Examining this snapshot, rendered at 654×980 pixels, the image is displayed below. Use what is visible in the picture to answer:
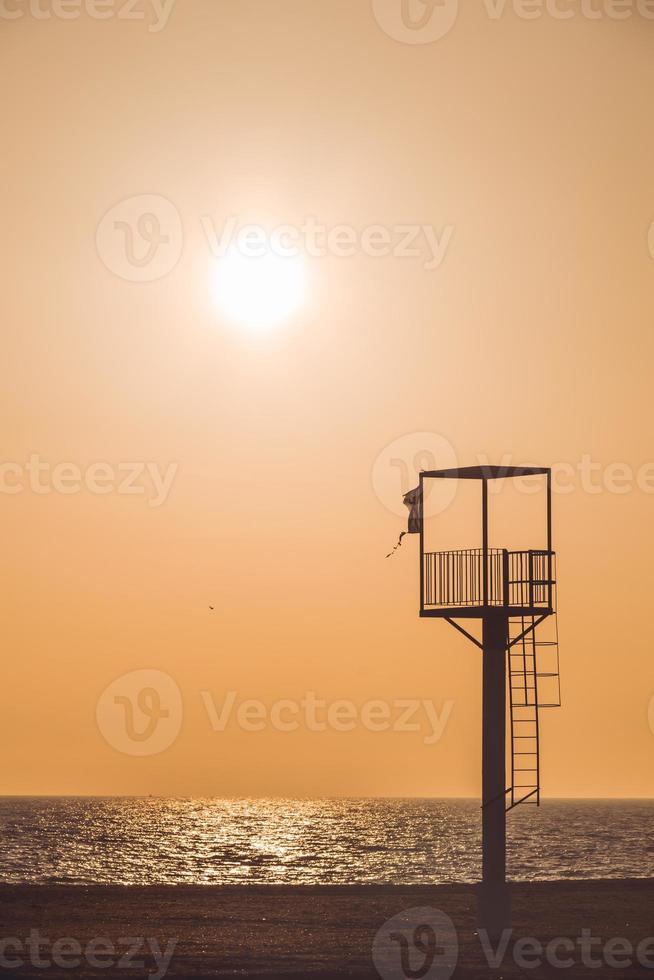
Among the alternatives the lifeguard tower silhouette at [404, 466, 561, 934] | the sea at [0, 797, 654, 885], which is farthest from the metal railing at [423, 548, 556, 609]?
the sea at [0, 797, 654, 885]

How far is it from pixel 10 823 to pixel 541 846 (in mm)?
51229

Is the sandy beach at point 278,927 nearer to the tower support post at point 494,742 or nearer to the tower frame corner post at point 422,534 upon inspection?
the tower support post at point 494,742

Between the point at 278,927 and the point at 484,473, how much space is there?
14.2 m

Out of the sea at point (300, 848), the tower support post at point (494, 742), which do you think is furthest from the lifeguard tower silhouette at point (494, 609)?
the sea at point (300, 848)

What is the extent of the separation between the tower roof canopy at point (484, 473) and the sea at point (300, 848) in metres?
28.3

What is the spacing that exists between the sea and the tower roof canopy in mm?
28320

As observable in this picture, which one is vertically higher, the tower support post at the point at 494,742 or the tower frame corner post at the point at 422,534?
the tower frame corner post at the point at 422,534

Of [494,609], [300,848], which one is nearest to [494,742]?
[494,609]

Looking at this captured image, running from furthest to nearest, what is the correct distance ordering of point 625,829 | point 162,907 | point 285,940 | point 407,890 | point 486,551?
point 625,829 → point 407,890 → point 162,907 → point 285,940 → point 486,551

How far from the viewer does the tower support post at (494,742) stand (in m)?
28.3

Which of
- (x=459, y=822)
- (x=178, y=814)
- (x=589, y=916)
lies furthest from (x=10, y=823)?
(x=589, y=916)

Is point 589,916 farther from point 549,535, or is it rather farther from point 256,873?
point 256,873

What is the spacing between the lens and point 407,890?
141 ft

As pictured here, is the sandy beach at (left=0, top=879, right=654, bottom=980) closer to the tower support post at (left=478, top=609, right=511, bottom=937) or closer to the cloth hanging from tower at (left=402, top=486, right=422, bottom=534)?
the tower support post at (left=478, top=609, right=511, bottom=937)
